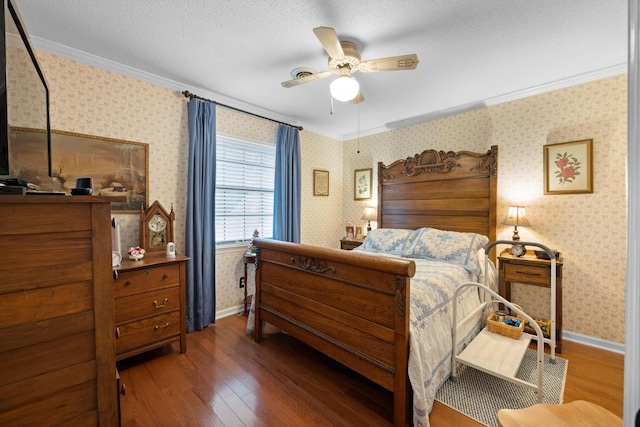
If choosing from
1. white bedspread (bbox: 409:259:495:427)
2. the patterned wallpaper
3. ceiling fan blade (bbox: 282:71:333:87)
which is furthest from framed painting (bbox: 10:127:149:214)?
white bedspread (bbox: 409:259:495:427)

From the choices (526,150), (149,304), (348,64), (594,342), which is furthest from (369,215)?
(149,304)

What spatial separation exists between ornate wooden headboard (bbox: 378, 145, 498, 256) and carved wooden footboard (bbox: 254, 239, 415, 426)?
216cm

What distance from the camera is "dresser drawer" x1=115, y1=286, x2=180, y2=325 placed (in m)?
2.15

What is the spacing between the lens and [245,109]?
11.3 ft

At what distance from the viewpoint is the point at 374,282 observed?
68.3 inches

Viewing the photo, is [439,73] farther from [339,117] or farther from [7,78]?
[7,78]

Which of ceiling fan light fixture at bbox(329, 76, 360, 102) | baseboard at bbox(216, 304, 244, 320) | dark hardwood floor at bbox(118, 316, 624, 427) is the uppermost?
ceiling fan light fixture at bbox(329, 76, 360, 102)

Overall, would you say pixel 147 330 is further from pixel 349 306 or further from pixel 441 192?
pixel 441 192

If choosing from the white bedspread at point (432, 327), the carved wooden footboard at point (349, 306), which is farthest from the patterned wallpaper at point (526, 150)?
the carved wooden footboard at point (349, 306)

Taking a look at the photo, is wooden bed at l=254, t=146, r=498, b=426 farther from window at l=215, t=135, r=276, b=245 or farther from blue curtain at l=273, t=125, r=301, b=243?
blue curtain at l=273, t=125, r=301, b=243

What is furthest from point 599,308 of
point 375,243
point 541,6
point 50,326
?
point 50,326

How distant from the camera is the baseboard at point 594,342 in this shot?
2.53 m

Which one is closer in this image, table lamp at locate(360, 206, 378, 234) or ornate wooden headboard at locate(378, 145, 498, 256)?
ornate wooden headboard at locate(378, 145, 498, 256)

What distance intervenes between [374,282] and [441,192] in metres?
2.34
